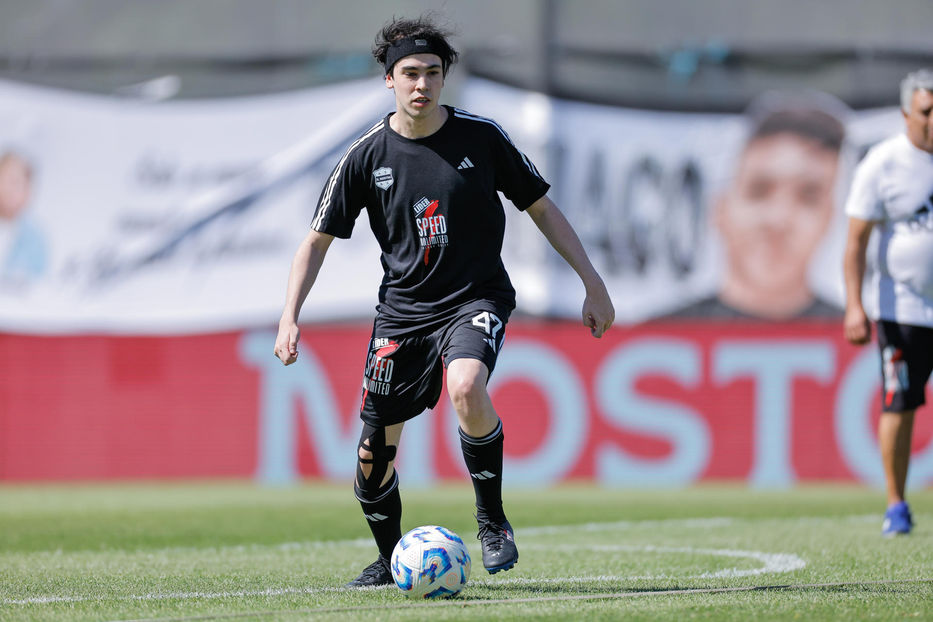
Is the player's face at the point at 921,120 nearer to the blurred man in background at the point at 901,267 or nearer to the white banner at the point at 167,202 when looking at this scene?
the blurred man in background at the point at 901,267

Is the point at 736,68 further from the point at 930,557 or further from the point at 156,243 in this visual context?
the point at 930,557

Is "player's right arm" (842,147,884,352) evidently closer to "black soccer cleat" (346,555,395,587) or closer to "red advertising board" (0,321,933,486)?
"black soccer cleat" (346,555,395,587)

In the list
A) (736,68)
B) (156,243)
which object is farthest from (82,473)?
(736,68)

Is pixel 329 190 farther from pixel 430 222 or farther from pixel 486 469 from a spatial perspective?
pixel 486 469

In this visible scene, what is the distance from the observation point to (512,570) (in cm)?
559

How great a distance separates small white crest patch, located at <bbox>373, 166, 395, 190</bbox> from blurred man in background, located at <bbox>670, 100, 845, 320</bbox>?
9.87 metres

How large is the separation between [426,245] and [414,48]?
0.75m

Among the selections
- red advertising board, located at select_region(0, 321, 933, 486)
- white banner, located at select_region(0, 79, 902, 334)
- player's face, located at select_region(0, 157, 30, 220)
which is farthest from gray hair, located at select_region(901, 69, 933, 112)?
player's face, located at select_region(0, 157, 30, 220)

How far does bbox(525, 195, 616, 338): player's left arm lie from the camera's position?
5062 millimetres

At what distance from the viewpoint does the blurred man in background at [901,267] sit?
6.96 m

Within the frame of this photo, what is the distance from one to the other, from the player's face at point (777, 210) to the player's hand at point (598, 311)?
9732 millimetres

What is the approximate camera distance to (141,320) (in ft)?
48.1

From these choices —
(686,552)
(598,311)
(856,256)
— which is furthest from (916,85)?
(598,311)

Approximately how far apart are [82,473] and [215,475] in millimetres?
1415
